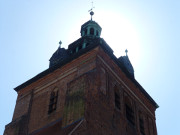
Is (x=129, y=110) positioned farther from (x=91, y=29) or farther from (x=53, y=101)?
(x=91, y=29)

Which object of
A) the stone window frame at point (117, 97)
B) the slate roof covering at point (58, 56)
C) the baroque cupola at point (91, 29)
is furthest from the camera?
the baroque cupola at point (91, 29)

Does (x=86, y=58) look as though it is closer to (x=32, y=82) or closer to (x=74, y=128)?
(x=32, y=82)

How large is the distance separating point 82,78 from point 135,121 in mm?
4449

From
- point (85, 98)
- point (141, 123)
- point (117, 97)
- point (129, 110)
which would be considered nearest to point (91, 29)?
point (117, 97)

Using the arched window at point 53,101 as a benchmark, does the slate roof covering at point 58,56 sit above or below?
above

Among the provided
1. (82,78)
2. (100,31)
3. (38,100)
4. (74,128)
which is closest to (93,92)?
(82,78)

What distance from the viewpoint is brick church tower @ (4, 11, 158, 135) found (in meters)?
18.6

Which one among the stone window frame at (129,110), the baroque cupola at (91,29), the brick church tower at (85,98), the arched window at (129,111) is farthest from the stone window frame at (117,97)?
the baroque cupola at (91,29)

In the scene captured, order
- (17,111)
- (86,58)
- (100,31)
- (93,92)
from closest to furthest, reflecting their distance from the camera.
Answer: (93,92)
(86,58)
(17,111)
(100,31)

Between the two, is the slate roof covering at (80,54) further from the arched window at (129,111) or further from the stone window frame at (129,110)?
the arched window at (129,111)

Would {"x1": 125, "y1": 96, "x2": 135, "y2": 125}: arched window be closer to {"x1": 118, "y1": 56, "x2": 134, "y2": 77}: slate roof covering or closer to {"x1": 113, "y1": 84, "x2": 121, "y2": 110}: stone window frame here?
{"x1": 113, "y1": 84, "x2": 121, "y2": 110}: stone window frame

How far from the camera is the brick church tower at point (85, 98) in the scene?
61.1 ft

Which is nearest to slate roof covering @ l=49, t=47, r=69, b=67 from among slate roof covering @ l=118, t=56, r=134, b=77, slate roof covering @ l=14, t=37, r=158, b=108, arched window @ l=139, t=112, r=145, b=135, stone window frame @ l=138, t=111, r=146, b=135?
slate roof covering @ l=14, t=37, r=158, b=108

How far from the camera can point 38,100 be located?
2281cm
